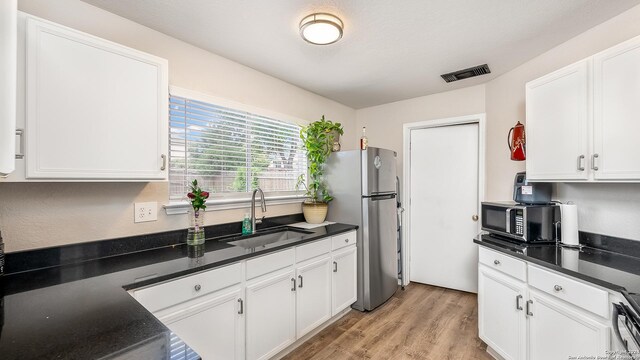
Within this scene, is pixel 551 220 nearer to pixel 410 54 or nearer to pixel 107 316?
pixel 410 54

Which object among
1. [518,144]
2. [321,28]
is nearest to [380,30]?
[321,28]

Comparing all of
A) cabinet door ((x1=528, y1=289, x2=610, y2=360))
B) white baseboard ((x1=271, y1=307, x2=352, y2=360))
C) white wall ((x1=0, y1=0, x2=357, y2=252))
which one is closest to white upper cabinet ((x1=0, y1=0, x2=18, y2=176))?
white wall ((x1=0, y1=0, x2=357, y2=252))

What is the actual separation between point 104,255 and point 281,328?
128 cm

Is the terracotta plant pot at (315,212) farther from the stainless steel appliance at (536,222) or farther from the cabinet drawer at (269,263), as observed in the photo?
the stainless steel appliance at (536,222)

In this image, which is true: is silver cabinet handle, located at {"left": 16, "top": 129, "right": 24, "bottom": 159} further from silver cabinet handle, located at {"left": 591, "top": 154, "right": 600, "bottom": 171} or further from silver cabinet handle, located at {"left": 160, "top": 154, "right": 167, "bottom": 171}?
silver cabinet handle, located at {"left": 591, "top": 154, "right": 600, "bottom": 171}

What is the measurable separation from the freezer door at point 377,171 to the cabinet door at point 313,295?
0.88 m

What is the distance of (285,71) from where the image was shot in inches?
105

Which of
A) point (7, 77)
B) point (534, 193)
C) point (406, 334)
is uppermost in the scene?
point (7, 77)

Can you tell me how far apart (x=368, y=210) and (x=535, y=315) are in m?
1.51

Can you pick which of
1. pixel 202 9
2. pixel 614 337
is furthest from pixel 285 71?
pixel 614 337

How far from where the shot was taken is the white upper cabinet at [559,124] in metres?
1.74

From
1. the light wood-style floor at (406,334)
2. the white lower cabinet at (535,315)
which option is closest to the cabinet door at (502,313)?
the white lower cabinet at (535,315)

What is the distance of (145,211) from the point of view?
184 cm

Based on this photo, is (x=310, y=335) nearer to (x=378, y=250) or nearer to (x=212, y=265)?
(x=378, y=250)
